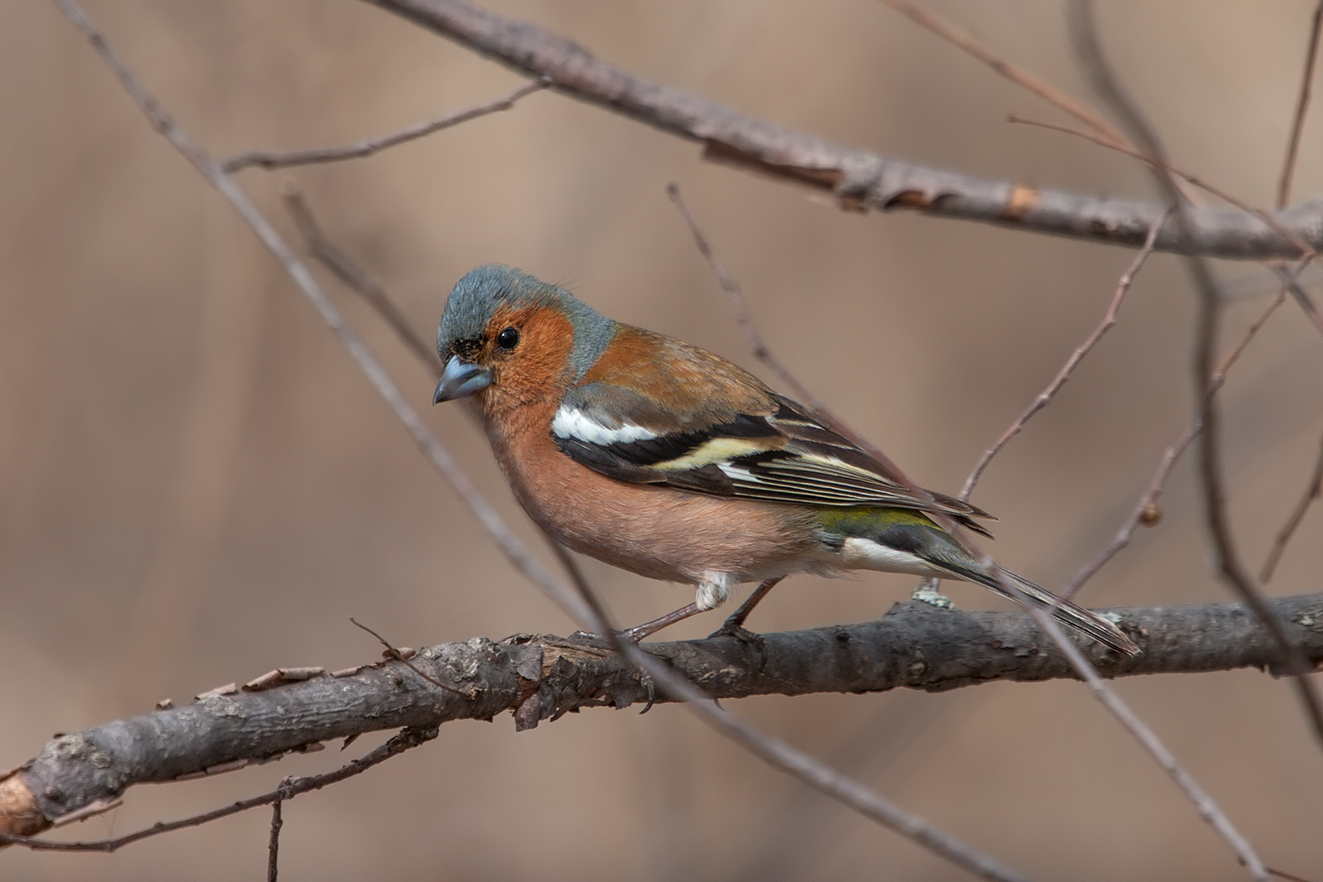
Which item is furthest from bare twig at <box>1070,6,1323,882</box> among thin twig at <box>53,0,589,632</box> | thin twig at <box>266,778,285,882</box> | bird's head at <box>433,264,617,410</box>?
bird's head at <box>433,264,617,410</box>

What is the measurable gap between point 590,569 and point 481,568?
1.43m

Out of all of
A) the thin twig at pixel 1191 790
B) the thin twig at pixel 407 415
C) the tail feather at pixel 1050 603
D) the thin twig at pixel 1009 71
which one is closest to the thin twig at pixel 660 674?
the thin twig at pixel 407 415

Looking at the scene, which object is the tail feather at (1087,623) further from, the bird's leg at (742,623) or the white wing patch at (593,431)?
the white wing patch at (593,431)

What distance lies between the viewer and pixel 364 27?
20.4ft

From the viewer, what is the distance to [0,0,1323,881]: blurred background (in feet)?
20.3

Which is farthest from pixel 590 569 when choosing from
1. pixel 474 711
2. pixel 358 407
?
pixel 474 711

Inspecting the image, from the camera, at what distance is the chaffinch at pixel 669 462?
392 centimetres

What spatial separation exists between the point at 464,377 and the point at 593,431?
59 cm

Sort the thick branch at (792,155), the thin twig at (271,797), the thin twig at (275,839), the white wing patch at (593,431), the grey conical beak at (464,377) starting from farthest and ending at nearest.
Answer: the grey conical beak at (464,377)
the white wing patch at (593,431)
the thick branch at (792,155)
the thin twig at (275,839)
the thin twig at (271,797)

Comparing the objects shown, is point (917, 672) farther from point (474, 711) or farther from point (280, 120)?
point (280, 120)

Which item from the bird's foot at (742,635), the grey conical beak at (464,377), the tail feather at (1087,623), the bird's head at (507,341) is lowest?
the bird's foot at (742,635)

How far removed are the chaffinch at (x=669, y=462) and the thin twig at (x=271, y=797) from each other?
1309 mm

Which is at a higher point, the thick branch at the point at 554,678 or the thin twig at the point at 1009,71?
the thin twig at the point at 1009,71

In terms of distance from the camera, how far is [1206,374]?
4.65 ft
